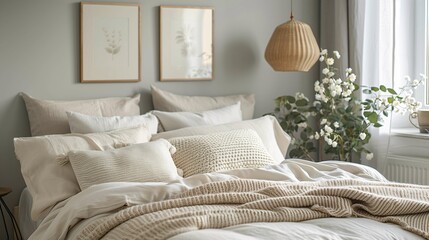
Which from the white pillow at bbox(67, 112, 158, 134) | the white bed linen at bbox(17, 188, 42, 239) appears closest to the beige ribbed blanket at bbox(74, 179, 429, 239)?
the white bed linen at bbox(17, 188, 42, 239)

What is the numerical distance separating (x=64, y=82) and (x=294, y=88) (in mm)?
1685

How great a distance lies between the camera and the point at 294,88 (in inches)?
199

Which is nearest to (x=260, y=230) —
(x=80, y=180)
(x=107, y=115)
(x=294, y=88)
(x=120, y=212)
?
(x=120, y=212)

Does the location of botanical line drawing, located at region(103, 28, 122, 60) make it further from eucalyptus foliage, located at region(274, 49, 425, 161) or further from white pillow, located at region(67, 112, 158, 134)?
eucalyptus foliage, located at region(274, 49, 425, 161)

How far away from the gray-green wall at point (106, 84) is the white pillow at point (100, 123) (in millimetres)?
321

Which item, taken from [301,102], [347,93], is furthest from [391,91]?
[301,102]

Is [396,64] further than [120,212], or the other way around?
[396,64]

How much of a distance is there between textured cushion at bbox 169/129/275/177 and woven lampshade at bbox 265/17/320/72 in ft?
2.88

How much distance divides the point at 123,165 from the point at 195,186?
0.47 meters

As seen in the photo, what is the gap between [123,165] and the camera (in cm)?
340

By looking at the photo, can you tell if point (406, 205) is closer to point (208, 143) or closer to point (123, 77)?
point (208, 143)

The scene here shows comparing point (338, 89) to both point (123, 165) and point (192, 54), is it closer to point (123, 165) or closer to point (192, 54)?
point (192, 54)

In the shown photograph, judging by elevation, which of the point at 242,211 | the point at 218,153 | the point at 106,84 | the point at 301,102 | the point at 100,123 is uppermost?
the point at 106,84

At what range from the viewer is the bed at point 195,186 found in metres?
2.61
